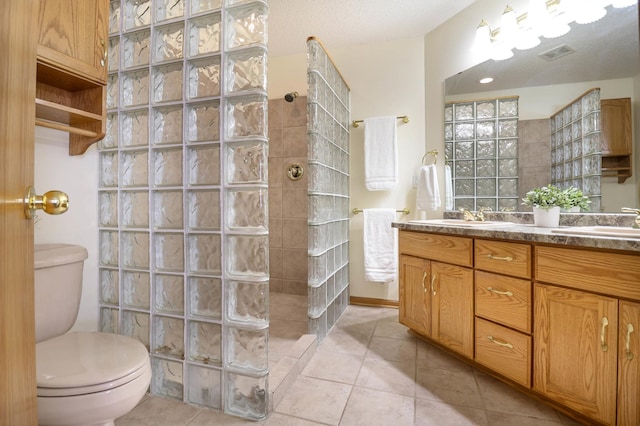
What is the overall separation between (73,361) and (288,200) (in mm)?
2188

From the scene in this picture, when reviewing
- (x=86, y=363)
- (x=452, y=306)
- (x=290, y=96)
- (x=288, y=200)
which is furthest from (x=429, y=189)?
(x=86, y=363)

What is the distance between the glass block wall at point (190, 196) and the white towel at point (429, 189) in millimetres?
1548

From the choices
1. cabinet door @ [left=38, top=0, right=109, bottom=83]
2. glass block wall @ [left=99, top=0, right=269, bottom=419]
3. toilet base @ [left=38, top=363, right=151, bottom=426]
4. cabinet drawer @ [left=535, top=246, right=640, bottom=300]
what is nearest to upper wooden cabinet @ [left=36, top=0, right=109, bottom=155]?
cabinet door @ [left=38, top=0, right=109, bottom=83]

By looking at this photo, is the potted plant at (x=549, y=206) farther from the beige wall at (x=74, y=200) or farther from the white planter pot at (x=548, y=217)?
the beige wall at (x=74, y=200)

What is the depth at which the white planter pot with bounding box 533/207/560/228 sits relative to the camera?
1.63 metres

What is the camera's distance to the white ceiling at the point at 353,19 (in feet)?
7.16

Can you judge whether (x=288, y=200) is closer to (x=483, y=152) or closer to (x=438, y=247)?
(x=438, y=247)

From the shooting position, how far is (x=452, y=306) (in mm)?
1691

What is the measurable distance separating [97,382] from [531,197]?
2.15 meters

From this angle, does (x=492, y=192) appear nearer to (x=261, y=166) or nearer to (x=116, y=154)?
(x=261, y=166)

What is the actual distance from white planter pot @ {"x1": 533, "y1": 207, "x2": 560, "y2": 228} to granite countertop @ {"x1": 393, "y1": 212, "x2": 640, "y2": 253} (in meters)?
0.07

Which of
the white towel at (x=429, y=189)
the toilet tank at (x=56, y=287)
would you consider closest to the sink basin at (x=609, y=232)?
the white towel at (x=429, y=189)

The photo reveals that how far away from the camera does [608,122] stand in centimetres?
159

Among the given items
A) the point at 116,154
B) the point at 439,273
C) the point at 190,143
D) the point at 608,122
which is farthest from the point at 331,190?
the point at 608,122
